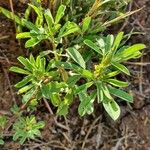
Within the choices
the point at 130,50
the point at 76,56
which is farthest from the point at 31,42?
the point at 130,50

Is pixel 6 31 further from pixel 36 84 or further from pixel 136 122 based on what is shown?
pixel 136 122

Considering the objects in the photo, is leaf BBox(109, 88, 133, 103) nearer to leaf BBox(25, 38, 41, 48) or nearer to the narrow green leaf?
the narrow green leaf

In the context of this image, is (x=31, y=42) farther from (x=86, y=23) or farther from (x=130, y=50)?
(x=130, y=50)

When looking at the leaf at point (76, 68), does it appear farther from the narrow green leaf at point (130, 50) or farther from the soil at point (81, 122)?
the soil at point (81, 122)

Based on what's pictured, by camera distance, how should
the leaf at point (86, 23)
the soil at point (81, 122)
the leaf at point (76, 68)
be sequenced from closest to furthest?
the leaf at point (76, 68)
the leaf at point (86, 23)
the soil at point (81, 122)

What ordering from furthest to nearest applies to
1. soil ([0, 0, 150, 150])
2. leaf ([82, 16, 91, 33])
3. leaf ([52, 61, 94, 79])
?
soil ([0, 0, 150, 150]) < leaf ([82, 16, 91, 33]) < leaf ([52, 61, 94, 79])

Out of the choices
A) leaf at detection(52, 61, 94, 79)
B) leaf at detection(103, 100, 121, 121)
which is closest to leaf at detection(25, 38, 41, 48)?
leaf at detection(52, 61, 94, 79)

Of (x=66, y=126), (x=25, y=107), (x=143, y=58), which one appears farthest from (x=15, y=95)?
(x=143, y=58)

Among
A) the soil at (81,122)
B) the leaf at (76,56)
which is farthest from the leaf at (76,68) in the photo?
the soil at (81,122)
